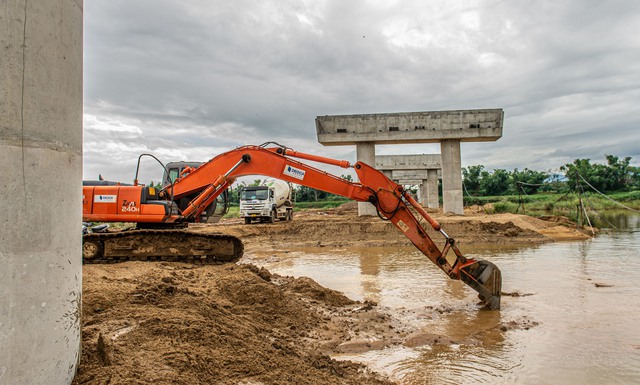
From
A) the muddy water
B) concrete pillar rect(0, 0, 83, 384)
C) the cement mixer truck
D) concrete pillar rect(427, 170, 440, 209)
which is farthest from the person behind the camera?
concrete pillar rect(427, 170, 440, 209)

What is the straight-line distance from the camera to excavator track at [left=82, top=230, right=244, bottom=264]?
9.45 metres

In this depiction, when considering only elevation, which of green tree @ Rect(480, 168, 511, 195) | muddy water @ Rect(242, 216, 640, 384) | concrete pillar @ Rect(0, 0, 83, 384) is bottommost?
muddy water @ Rect(242, 216, 640, 384)

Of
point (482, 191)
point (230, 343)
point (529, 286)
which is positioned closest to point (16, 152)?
point (230, 343)

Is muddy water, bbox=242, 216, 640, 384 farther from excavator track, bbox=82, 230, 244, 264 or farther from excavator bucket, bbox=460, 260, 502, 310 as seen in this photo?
excavator track, bbox=82, 230, 244, 264

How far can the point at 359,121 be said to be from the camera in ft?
77.5

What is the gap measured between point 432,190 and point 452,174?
76.6ft

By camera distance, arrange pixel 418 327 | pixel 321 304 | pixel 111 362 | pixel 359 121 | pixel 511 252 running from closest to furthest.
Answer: pixel 111 362, pixel 418 327, pixel 321 304, pixel 511 252, pixel 359 121

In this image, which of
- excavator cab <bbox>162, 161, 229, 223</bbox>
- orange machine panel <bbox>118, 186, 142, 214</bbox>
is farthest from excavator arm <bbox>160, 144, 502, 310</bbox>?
orange machine panel <bbox>118, 186, 142, 214</bbox>

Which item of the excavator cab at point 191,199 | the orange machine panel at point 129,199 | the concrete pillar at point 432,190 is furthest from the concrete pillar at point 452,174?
the concrete pillar at point 432,190

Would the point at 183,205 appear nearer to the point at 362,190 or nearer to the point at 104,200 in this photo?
the point at 104,200

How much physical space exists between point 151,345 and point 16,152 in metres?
2.03

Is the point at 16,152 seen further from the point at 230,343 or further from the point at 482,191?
the point at 482,191

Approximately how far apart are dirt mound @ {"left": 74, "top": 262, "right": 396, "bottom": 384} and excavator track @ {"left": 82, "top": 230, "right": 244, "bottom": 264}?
2.08 m

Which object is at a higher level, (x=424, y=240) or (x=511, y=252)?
(x=424, y=240)
